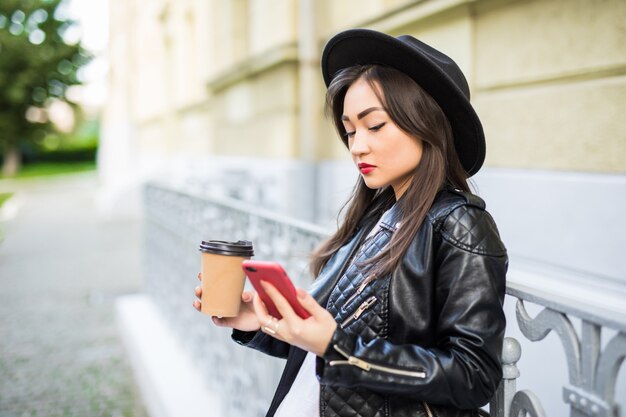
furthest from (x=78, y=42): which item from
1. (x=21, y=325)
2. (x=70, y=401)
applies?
(x=70, y=401)

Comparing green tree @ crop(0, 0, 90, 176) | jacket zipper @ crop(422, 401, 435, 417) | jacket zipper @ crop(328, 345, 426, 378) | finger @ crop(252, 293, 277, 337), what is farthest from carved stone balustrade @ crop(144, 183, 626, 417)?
green tree @ crop(0, 0, 90, 176)

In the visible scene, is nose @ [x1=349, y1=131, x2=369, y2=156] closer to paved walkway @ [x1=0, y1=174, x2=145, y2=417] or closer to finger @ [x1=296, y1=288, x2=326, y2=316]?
finger @ [x1=296, y1=288, x2=326, y2=316]

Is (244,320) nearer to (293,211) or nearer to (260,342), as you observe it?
(260,342)

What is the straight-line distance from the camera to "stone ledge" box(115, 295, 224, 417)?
3.71 meters

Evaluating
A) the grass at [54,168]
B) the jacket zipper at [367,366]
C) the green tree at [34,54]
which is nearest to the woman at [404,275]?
the jacket zipper at [367,366]

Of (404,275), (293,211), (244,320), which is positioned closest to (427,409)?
(404,275)

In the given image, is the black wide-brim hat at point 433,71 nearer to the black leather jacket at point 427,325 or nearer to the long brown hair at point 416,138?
the long brown hair at point 416,138

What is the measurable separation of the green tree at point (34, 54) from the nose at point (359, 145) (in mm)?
37607

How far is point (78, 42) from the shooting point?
36.1 m

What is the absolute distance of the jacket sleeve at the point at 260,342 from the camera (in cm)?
178

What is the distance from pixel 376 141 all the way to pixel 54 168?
4984cm

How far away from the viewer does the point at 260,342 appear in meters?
1.79

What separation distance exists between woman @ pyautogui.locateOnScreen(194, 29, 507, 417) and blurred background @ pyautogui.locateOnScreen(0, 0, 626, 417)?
0.18 metres

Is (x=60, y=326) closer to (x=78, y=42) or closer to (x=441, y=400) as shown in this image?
(x=441, y=400)
